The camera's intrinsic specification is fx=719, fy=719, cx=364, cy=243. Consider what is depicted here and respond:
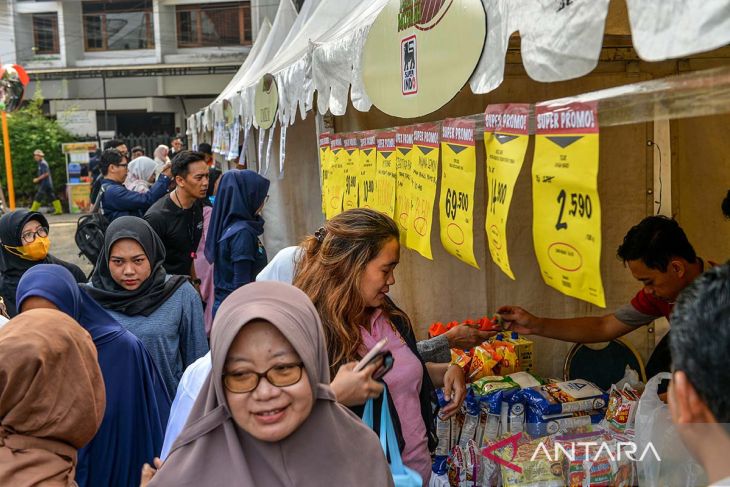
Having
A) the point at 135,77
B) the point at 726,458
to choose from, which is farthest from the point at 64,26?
the point at 726,458

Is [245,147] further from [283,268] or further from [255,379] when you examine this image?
[255,379]

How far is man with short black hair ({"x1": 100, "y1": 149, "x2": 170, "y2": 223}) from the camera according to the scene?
7141mm

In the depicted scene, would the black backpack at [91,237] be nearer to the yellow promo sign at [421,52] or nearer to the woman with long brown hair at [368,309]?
the yellow promo sign at [421,52]

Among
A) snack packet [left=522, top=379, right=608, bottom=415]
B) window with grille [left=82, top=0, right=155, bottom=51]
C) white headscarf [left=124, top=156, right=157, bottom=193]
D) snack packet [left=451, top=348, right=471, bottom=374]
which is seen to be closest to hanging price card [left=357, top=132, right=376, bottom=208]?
snack packet [left=451, top=348, right=471, bottom=374]

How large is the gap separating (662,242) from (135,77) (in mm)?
29734

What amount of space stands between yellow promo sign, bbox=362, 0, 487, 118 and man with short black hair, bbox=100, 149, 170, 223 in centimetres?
446

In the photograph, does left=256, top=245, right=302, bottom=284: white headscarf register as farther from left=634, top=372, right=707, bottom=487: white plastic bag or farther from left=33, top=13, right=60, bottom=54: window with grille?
left=33, top=13, right=60, bottom=54: window with grille

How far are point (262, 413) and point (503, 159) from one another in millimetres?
1119

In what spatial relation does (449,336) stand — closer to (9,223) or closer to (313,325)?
(313,325)

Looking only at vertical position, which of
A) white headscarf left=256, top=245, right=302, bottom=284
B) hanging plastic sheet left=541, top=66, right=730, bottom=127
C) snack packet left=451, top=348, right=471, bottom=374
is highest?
hanging plastic sheet left=541, top=66, right=730, bottom=127

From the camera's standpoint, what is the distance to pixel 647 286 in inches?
121

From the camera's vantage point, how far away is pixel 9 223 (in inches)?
181

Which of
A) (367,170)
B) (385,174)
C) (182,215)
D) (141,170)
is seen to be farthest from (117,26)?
(385,174)

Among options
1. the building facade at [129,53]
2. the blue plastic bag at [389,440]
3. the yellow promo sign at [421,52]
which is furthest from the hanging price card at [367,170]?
the building facade at [129,53]
